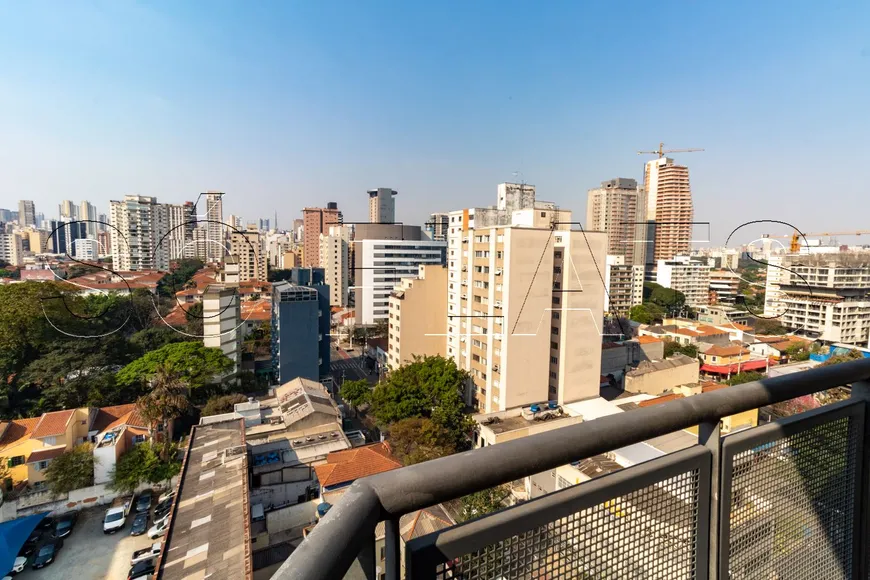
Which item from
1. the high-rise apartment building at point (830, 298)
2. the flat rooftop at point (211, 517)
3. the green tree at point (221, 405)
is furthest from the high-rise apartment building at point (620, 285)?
the flat rooftop at point (211, 517)

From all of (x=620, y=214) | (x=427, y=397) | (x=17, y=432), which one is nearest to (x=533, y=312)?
(x=427, y=397)

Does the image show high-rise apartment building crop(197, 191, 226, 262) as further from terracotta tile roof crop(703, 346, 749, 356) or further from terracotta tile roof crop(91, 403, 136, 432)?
terracotta tile roof crop(703, 346, 749, 356)

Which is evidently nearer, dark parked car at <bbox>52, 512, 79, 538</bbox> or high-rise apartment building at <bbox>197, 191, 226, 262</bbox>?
high-rise apartment building at <bbox>197, 191, 226, 262</bbox>

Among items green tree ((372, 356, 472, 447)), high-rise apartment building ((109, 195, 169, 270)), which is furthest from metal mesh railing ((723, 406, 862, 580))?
green tree ((372, 356, 472, 447))

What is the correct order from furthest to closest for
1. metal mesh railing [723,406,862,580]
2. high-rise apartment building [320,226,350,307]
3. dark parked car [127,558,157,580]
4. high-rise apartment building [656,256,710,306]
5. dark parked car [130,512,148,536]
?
high-rise apartment building [320,226,350,307] < high-rise apartment building [656,256,710,306] < dark parked car [130,512,148,536] < dark parked car [127,558,157,580] < metal mesh railing [723,406,862,580]

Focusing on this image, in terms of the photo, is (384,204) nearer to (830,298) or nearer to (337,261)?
(337,261)

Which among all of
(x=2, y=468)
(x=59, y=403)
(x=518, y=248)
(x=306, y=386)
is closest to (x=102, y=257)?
(x=2, y=468)

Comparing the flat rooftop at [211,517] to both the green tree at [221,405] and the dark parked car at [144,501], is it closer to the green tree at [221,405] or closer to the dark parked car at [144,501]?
the dark parked car at [144,501]

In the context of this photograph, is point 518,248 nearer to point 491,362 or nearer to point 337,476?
point 491,362
